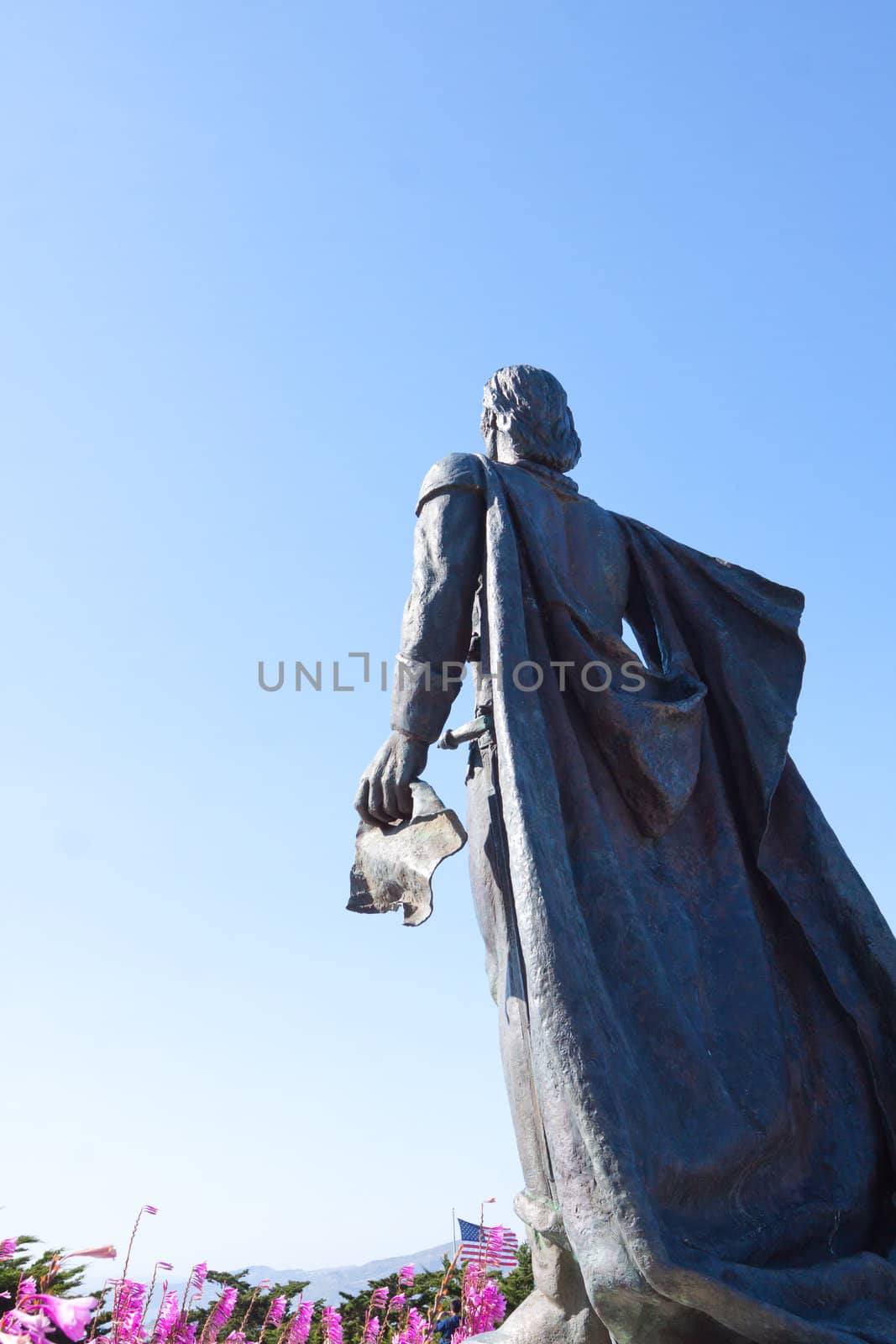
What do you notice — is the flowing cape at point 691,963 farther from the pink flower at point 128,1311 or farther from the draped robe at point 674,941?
the pink flower at point 128,1311

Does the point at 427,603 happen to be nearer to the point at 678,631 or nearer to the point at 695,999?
the point at 678,631

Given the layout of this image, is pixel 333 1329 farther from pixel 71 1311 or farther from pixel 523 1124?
pixel 71 1311

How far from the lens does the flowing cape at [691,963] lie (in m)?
3.11

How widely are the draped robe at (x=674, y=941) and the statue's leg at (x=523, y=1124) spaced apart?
0.03 metres

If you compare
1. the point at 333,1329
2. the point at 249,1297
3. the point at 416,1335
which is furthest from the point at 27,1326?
the point at 249,1297

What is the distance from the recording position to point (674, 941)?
386 centimetres

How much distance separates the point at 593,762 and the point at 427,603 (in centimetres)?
80

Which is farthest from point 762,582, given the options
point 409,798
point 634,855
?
point 409,798

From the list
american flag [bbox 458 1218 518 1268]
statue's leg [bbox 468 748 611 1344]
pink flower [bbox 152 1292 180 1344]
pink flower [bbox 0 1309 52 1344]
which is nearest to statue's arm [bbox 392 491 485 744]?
statue's leg [bbox 468 748 611 1344]

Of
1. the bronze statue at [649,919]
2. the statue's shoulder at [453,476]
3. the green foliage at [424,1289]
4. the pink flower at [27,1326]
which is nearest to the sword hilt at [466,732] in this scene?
the bronze statue at [649,919]

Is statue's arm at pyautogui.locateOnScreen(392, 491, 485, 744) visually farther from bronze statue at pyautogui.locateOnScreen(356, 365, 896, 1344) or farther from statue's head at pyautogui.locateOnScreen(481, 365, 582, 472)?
statue's head at pyautogui.locateOnScreen(481, 365, 582, 472)

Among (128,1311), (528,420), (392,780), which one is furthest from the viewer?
(528,420)

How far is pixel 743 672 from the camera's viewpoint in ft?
14.7

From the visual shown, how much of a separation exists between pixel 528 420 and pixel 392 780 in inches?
62.8
